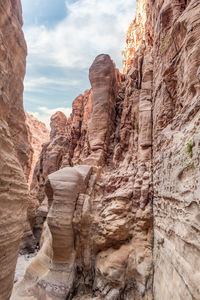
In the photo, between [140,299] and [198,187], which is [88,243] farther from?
[198,187]

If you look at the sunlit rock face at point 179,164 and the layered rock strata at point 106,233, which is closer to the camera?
the sunlit rock face at point 179,164

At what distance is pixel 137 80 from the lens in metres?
10.5

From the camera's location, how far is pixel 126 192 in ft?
23.6

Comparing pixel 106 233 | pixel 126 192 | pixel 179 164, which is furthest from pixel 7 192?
pixel 126 192

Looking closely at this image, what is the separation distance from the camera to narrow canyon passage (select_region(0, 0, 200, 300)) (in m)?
3.20

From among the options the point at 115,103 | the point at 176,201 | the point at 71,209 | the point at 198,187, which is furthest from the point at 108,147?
the point at 198,187

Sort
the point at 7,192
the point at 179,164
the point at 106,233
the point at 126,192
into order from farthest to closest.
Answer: the point at 126,192 → the point at 106,233 → the point at 179,164 → the point at 7,192

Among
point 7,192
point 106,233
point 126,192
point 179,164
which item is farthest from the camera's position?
point 126,192

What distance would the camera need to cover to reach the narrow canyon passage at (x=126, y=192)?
3.20m

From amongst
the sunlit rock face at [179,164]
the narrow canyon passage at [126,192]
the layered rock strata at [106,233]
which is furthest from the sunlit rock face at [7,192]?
the layered rock strata at [106,233]

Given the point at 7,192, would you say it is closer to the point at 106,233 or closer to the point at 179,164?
the point at 179,164

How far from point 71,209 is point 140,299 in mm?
3791

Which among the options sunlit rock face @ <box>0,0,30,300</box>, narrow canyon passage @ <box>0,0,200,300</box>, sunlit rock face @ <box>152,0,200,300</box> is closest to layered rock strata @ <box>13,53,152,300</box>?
narrow canyon passage @ <box>0,0,200,300</box>

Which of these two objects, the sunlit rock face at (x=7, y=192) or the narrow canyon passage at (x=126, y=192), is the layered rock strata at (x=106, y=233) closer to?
the narrow canyon passage at (x=126, y=192)
